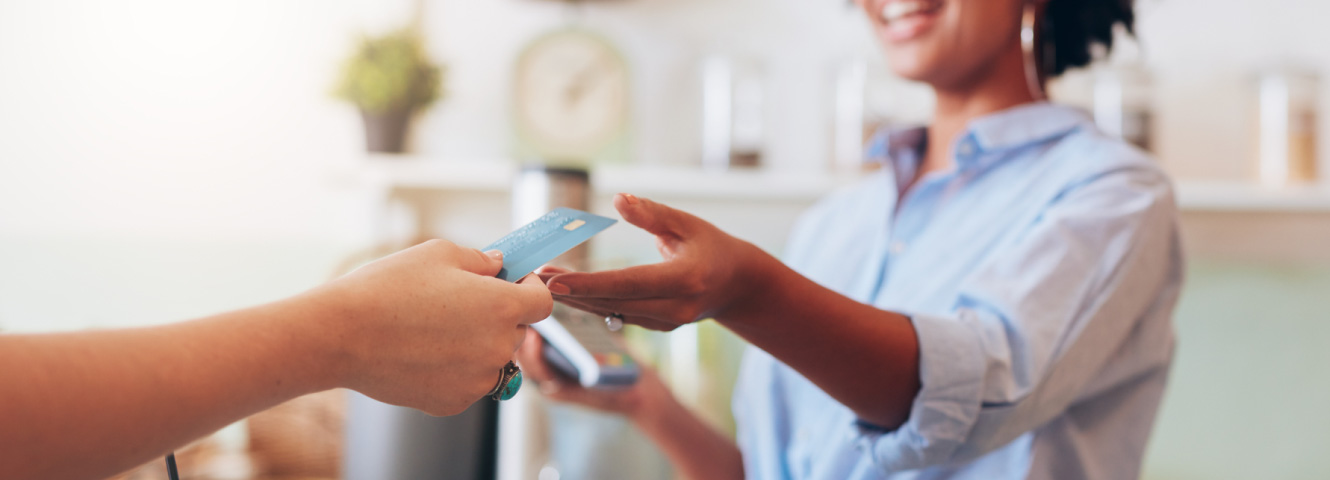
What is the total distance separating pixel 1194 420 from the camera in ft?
4.79

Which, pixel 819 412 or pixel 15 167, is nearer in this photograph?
pixel 819 412

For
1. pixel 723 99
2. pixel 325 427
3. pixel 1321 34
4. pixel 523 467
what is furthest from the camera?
pixel 1321 34

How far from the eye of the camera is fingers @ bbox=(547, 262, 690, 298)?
0.38 m

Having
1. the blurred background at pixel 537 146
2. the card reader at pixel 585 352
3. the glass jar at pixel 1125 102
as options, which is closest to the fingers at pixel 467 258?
the card reader at pixel 585 352

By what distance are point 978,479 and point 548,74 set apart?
0.94m

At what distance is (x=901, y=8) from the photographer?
2.25ft

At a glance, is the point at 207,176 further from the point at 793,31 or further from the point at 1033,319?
the point at 1033,319

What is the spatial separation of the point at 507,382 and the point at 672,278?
9 cm

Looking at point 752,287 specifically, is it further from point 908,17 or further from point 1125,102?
point 1125,102

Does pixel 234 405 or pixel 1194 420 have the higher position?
pixel 234 405

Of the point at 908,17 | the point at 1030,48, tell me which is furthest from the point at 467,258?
the point at 1030,48

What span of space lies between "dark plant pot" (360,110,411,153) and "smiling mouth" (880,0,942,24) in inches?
30.1

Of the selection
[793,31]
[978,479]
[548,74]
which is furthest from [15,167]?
[978,479]

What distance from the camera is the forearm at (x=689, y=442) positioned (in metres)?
0.80
